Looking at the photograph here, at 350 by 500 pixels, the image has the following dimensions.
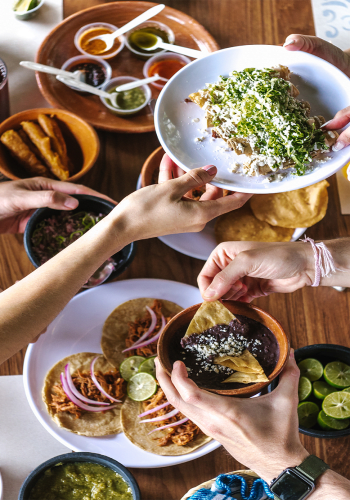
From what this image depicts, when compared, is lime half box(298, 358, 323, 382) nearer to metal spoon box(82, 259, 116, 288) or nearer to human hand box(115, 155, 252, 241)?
human hand box(115, 155, 252, 241)

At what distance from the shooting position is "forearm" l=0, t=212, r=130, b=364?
147 centimetres

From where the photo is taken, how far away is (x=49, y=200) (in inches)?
77.4

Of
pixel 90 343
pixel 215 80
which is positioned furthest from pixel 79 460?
pixel 215 80

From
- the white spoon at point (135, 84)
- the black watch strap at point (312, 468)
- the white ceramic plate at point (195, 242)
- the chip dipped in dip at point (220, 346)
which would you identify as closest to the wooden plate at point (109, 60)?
the white spoon at point (135, 84)

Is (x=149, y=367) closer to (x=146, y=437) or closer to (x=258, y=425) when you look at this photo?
(x=146, y=437)

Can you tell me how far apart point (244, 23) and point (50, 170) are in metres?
1.59

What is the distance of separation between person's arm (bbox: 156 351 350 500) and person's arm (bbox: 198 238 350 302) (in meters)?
0.38

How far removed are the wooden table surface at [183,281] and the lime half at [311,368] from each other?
0.23 meters

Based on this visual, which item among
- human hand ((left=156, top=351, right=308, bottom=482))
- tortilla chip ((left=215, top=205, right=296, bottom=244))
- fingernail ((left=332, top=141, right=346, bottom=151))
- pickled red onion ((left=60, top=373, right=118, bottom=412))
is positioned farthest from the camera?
tortilla chip ((left=215, top=205, right=296, bottom=244))

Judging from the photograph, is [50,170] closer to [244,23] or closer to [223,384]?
[223,384]

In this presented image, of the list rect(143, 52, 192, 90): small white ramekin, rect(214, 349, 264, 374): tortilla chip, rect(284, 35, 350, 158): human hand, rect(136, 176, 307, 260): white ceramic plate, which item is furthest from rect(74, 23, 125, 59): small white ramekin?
rect(214, 349, 264, 374): tortilla chip

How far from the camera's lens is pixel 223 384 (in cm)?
162

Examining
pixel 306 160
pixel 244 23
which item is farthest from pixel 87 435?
pixel 244 23

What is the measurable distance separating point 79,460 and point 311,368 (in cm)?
103
